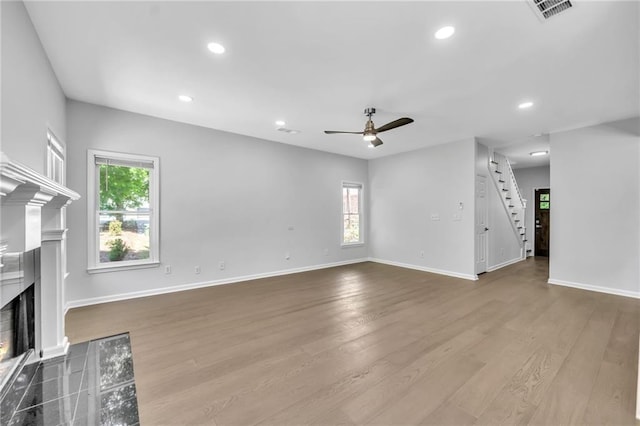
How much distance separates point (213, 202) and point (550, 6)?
4.84 m

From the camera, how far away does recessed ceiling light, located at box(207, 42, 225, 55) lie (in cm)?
247

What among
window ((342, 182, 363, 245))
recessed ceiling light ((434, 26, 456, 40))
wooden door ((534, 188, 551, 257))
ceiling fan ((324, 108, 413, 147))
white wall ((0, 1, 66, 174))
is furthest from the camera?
wooden door ((534, 188, 551, 257))

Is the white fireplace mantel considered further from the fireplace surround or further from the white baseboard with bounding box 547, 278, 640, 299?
the white baseboard with bounding box 547, 278, 640, 299

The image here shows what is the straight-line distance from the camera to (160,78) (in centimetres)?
309

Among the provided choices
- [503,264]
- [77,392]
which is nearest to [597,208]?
[503,264]

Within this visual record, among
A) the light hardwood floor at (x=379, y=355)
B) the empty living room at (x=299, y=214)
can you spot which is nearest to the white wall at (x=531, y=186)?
the empty living room at (x=299, y=214)

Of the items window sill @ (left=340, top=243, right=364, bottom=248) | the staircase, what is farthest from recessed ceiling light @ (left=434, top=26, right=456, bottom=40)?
window sill @ (left=340, top=243, right=364, bottom=248)

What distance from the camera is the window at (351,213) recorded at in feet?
23.4

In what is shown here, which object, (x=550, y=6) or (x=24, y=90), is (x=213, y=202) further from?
(x=550, y=6)

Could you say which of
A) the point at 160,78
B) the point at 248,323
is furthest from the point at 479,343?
the point at 160,78

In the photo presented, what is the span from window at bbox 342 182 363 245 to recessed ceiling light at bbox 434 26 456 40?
4776mm

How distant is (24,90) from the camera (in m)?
2.19

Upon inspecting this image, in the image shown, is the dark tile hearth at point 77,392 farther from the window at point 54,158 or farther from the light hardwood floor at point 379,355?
the window at point 54,158

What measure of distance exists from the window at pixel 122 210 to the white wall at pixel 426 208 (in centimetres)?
510
